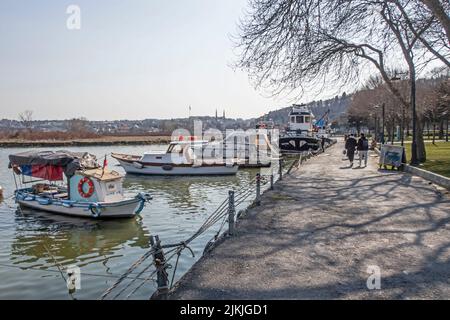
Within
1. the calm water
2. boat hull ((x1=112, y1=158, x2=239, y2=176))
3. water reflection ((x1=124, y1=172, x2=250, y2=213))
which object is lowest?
water reflection ((x1=124, y1=172, x2=250, y2=213))

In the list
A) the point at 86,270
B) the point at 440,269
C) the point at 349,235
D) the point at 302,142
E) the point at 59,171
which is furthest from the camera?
the point at 302,142

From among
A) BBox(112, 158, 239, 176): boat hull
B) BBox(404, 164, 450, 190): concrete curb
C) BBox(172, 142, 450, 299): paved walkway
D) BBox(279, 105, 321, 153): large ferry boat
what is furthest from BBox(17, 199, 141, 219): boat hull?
BBox(279, 105, 321, 153): large ferry boat

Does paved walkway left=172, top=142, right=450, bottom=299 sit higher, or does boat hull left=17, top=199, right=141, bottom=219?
paved walkway left=172, top=142, right=450, bottom=299

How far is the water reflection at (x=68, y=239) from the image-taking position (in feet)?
41.2

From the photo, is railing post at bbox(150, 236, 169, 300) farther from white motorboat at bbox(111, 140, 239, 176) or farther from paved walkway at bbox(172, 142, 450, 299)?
white motorboat at bbox(111, 140, 239, 176)

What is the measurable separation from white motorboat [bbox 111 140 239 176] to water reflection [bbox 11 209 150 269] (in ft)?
53.5

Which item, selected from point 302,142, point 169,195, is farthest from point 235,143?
point 169,195

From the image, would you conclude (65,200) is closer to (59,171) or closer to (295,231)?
(59,171)

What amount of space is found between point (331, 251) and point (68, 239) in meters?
9.69

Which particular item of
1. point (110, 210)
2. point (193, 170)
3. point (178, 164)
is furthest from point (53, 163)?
point (193, 170)

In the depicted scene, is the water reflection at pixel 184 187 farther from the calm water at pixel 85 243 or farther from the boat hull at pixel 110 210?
the boat hull at pixel 110 210

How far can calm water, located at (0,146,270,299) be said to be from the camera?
10289 mm
